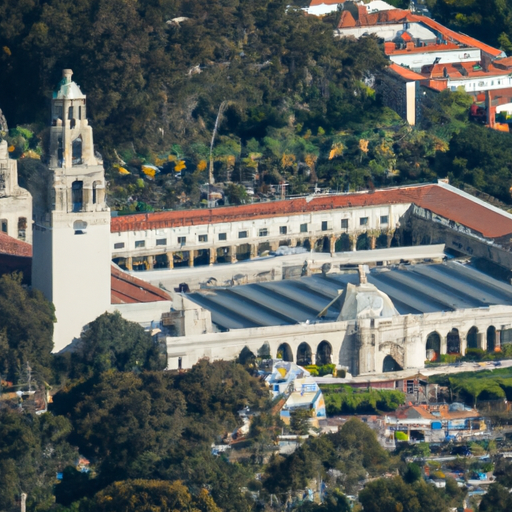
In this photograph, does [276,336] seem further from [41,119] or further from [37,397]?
[41,119]

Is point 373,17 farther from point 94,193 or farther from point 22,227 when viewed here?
point 94,193

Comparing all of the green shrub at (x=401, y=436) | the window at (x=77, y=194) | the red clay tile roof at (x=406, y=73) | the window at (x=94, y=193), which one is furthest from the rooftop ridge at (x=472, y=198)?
the green shrub at (x=401, y=436)

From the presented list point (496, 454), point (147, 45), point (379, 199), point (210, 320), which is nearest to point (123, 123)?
point (147, 45)

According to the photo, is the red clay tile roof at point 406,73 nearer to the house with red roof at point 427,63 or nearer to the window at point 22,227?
the house with red roof at point 427,63

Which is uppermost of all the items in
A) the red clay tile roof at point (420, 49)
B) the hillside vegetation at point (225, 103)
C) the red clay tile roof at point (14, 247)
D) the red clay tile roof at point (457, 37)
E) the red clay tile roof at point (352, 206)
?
the red clay tile roof at point (457, 37)

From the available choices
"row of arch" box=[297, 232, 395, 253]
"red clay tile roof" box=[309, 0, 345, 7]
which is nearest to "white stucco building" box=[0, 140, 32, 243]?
"row of arch" box=[297, 232, 395, 253]

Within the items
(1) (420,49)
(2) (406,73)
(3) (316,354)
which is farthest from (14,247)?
(1) (420,49)
